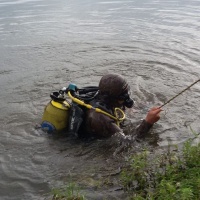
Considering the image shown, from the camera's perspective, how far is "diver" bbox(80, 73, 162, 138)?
4.52 meters

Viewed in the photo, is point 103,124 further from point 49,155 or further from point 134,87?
point 134,87

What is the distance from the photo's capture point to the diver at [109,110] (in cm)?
452

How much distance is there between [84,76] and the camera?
322 inches

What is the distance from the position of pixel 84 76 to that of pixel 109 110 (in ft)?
12.0

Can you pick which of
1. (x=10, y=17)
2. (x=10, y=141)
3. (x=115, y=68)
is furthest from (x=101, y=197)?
(x=10, y=17)

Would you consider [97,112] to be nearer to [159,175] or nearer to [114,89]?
[114,89]

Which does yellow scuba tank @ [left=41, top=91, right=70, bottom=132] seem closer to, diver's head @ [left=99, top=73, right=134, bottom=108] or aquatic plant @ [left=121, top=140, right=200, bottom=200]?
diver's head @ [left=99, top=73, right=134, bottom=108]

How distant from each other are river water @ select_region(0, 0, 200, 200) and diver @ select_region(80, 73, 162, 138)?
0.35 meters

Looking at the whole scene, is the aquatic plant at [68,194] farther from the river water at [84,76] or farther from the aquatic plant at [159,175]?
the aquatic plant at [159,175]

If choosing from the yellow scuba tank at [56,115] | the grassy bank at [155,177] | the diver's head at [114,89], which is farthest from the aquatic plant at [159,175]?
the yellow scuba tank at [56,115]

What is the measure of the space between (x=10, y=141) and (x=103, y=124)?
189cm

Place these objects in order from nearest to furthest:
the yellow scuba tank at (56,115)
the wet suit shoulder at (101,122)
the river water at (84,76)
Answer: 1. the river water at (84,76)
2. the wet suit shoulder at (101,122)
3. the yellow scuba tank at (56,115)

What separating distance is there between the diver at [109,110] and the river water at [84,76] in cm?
35

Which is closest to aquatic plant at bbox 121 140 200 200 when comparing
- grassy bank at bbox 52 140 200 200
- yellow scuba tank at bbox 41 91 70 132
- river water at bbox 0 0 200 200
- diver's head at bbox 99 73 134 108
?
grassy bank at bbox 52 140 200 200
